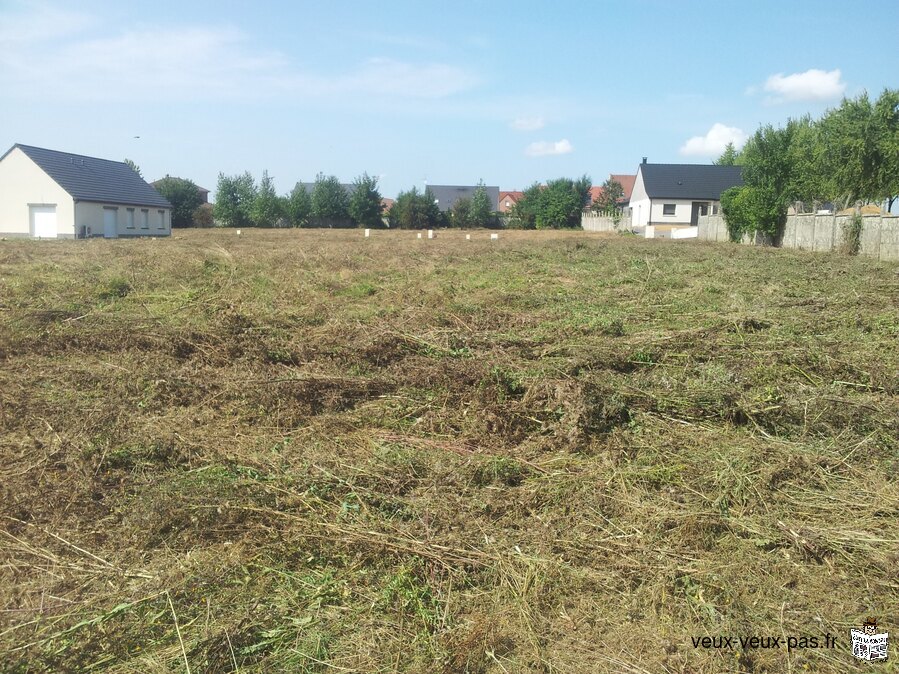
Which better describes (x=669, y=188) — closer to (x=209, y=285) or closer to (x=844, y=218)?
(x=844, y=218)

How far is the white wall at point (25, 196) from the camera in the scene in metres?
33.9

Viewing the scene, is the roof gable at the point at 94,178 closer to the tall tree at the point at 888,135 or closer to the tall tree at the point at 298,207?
the tall tree at the point at 298,207

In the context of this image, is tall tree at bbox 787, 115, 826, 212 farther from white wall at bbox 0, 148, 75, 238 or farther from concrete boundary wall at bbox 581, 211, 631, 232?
white wall at bbox 0, 148, 75, 238

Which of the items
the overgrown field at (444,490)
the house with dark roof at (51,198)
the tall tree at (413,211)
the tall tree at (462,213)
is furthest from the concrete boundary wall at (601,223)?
the overgrown field at (444,490)

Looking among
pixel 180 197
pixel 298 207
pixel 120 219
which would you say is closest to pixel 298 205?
pixel 298 207

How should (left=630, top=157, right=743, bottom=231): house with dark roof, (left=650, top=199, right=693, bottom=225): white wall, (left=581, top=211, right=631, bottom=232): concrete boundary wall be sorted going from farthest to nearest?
(left=650, top=199, right=693, bottom=225): white wall
(left=630, top=157, right=743, bottom=231): house with dark roof
(left=581, top=211, right=631, bottom=232): concrete boundary wall

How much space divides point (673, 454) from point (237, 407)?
360 centimetres

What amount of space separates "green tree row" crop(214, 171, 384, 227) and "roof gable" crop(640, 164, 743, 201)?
860 inches

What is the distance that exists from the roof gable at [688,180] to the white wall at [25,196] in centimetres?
3881

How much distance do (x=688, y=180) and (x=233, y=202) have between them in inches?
1420

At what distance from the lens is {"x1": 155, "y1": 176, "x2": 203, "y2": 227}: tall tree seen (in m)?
52.4

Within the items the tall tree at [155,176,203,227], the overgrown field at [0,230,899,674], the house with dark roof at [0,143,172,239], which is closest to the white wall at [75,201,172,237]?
the house with dark roof at [0,143,172,239]

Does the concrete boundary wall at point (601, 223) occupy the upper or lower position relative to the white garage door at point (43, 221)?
upper

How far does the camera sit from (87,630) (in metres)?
3.04
